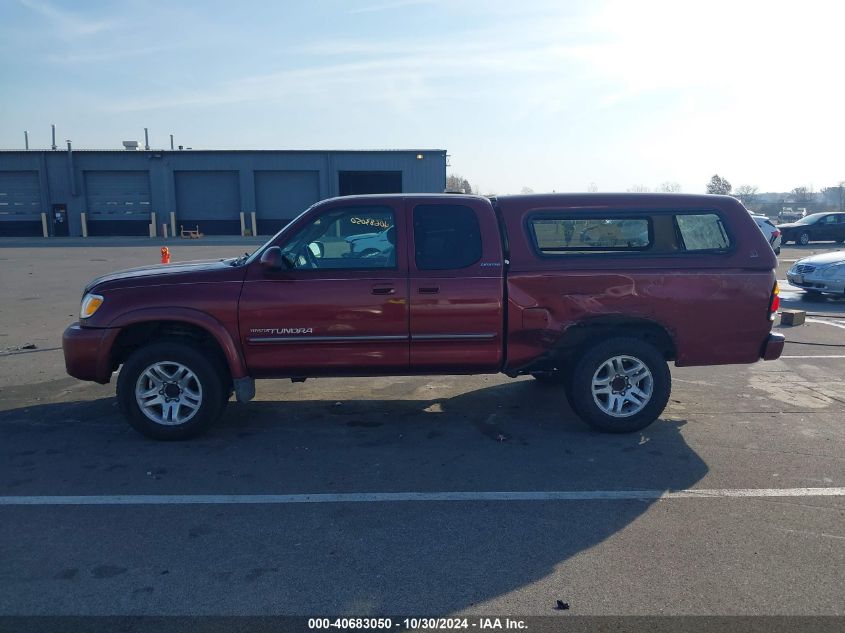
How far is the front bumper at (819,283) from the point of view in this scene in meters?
13.9

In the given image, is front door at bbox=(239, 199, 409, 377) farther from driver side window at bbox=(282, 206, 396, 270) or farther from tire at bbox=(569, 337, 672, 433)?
tire at bbox=(569, 337, 672, 433)

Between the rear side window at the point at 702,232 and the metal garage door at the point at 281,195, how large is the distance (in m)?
39.9

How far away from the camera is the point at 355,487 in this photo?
4953mm

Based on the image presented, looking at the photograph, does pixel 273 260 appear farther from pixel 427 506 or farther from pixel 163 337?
pixel 427 506

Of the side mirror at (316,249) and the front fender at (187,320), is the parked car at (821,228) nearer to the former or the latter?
the side mirror at (316,249)

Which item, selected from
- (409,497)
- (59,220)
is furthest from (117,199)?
(409,497)

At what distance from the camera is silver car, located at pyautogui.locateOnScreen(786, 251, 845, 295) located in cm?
1391

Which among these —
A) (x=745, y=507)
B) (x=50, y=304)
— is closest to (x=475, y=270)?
(x=745, y=507)

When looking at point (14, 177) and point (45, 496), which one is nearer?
point (45, 496)

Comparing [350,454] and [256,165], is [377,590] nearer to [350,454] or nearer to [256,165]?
[350,454]

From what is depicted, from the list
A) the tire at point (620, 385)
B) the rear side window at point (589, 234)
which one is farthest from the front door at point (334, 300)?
the tire at point (620, 385)

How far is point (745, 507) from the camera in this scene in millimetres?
4574

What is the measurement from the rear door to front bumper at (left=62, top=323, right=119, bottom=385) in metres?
2.53

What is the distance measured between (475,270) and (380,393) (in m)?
2.18
